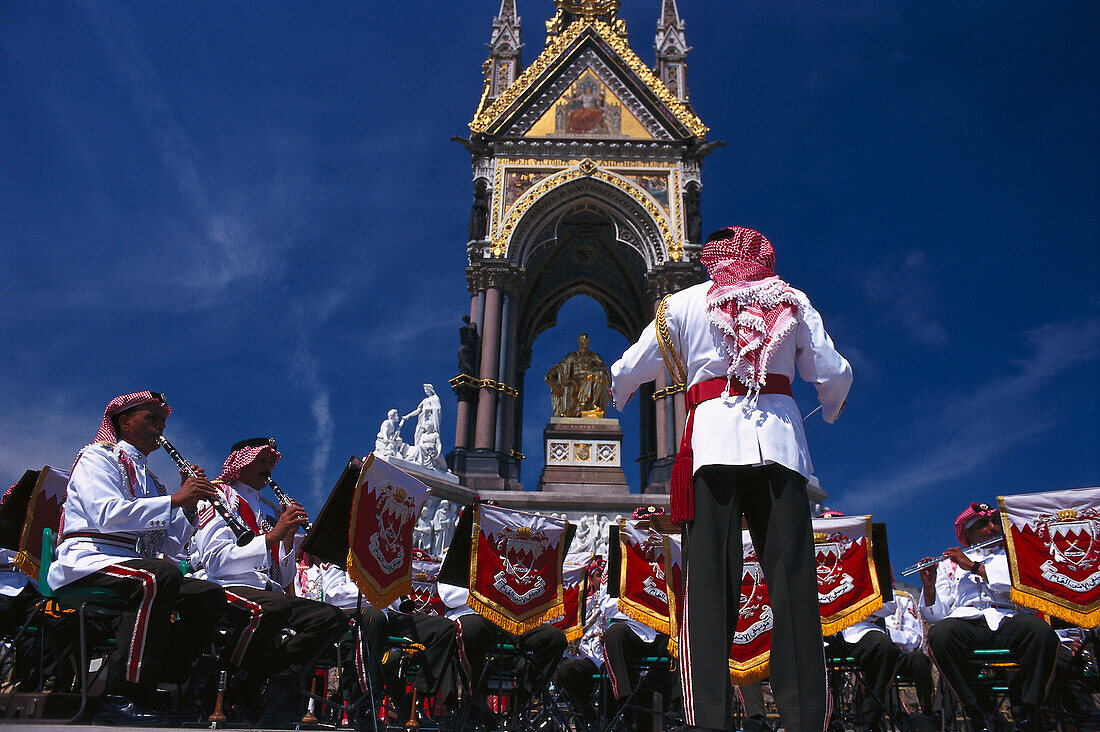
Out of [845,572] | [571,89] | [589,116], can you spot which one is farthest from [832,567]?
[571,89]

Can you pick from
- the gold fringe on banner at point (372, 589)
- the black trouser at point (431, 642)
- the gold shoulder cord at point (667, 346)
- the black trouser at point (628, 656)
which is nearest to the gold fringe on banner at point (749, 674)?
the black trouser at point (628, 656)

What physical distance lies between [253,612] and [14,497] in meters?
2.00

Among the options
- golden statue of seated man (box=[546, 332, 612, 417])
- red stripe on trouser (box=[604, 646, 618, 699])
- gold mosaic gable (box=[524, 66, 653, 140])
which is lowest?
red stripe on trouser (box=[604, 646, 618, 699])

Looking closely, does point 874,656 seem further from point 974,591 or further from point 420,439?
point 420,439

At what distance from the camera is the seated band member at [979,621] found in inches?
187

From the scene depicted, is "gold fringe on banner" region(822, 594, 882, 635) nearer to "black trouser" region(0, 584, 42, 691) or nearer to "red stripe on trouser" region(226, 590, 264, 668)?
"red stripe on trouser" region(226, 590, 264, 668)

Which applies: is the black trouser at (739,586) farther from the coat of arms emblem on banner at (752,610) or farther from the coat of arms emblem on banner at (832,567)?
the coat of arms emblem on banner at (832,567)

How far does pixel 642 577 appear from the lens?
5980 mm

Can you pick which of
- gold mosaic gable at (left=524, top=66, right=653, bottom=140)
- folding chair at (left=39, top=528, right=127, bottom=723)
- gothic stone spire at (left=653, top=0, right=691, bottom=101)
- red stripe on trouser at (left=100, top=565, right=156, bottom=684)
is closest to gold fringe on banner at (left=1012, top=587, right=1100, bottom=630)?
red stripe on trouser at (left=100, top=565, right=156, bottom=684)

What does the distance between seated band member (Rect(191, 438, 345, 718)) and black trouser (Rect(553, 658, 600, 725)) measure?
2.07m

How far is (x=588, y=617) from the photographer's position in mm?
7336

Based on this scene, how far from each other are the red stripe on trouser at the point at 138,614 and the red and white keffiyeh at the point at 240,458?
184 cm

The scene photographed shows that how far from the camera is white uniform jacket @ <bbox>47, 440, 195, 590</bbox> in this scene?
4027mm

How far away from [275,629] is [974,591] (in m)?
4.96
